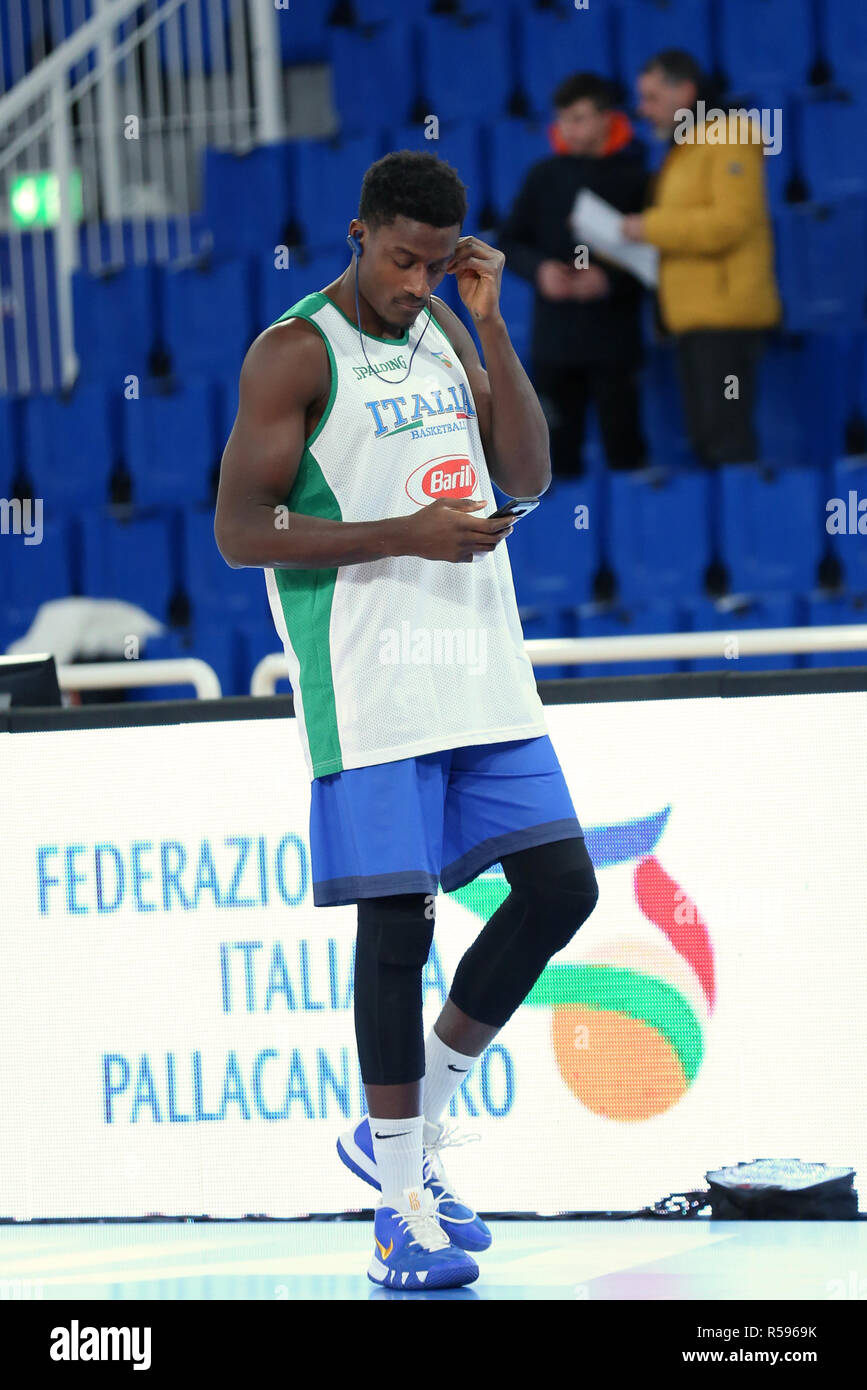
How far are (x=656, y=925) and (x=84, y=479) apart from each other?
18.6 feet

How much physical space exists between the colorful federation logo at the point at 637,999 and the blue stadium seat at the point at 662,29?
18.1 ft

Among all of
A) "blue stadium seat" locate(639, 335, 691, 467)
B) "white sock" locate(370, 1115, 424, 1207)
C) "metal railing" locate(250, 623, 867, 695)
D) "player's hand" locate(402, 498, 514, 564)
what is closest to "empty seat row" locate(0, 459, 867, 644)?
"blue stadium seat" locate(639, 335, 691, 467)

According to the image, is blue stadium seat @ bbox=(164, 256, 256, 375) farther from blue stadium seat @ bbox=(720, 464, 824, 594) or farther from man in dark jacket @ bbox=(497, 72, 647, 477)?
blue stadium seat @ bbox=(720, 464, 824, 594)

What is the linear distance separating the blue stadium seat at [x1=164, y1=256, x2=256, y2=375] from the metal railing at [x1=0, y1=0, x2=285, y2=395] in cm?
59

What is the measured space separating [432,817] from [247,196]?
656 centimetres

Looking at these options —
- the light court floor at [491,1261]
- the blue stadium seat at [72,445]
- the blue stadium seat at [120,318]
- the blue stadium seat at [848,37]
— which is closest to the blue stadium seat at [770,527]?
the blue stadium seat at [848,37]

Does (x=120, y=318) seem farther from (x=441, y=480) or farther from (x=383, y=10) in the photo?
(x=441, y=480)

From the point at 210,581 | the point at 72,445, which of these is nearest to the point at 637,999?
the point at 210,581

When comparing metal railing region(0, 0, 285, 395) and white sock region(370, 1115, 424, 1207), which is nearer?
white sock region(370, 1115, 424, 1207)

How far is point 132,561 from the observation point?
817cm

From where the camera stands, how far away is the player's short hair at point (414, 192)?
2889mm

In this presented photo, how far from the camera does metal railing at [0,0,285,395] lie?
30.6ft

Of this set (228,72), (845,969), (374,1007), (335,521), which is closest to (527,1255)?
(374,1007)

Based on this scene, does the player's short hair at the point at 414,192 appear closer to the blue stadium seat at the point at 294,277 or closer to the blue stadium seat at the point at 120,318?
the blue stadium seat at the point at 294,277
